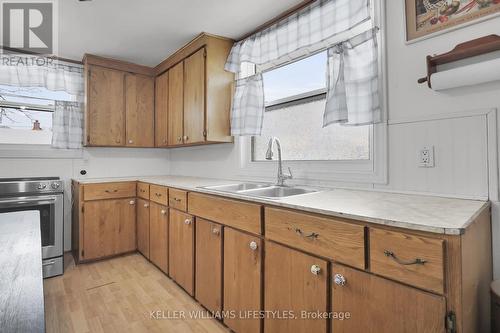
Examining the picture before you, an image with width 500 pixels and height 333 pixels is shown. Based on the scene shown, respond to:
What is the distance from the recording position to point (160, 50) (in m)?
2.84

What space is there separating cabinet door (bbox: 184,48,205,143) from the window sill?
141cm

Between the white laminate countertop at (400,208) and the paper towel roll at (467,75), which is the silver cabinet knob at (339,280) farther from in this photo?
the paper towel roll at (467,75)

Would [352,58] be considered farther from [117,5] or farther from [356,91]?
[117,5]

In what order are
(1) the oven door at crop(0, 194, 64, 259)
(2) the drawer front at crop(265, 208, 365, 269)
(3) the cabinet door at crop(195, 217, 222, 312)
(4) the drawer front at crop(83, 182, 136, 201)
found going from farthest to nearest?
(4) the drawer front at crop(83, 182, 136, 201), (1) the oven door at crop(0, 194, 64, 259), (3) the cabinet door at crop(195, 217, 222, 312), (2) the drawer front at crop(265, 208, 365, 269)

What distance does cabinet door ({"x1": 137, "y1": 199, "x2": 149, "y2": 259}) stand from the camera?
2764mm

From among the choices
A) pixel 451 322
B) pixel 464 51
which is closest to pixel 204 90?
pixel 464 51

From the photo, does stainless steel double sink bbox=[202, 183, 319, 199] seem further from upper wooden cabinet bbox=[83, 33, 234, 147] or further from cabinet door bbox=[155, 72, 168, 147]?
A: cabinet door bbox=[155, 72, 168, 147]

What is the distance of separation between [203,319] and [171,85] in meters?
2.36

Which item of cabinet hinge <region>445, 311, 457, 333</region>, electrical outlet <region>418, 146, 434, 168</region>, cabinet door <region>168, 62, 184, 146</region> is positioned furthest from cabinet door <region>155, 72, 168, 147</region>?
cabinet hinge <region>445, 311, 457, 333</region>

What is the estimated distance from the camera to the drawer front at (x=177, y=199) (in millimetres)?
2102

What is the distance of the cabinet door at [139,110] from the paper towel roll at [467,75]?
2995 mm

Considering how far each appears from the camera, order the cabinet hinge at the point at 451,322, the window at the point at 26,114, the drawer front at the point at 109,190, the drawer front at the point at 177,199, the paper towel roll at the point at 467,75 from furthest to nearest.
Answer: the window at the point at 26,114
the drawer front at the point at 109,190
the drawer front at the point at 177,199
the paper towel roll at the point at 467,75
the cabinet hinge at the point at 451,322

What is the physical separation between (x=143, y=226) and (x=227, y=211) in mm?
1581

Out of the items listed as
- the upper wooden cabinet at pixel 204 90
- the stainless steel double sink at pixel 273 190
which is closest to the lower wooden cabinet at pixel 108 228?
the upper wooden cabinet at pixel 204 90
